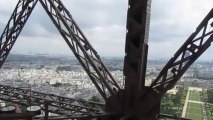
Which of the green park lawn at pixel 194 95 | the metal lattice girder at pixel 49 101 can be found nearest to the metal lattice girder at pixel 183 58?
the metal lattice girder at pixel 49 101

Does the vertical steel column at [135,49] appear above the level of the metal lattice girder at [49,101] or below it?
above

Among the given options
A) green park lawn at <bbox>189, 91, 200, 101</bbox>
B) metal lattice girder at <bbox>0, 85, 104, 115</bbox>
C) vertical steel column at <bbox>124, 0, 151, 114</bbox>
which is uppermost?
vertical steel column at <bbox>124, 0, 151, 114</bbox>

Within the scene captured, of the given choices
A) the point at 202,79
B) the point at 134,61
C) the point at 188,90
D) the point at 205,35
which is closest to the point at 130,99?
the point at 134,61

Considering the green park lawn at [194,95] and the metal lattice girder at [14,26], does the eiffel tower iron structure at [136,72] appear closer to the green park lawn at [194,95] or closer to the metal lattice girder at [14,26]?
the metal lattice girder at [14,26]

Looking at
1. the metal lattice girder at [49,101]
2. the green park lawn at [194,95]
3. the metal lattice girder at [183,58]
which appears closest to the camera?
the metal lattice girder at [183,58]

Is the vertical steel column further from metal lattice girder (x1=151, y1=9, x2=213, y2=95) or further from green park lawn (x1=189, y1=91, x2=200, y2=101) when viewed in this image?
green park lawn (x1=189, y1=91, x2=200, y2=101)

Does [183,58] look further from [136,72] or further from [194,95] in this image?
[194,95]

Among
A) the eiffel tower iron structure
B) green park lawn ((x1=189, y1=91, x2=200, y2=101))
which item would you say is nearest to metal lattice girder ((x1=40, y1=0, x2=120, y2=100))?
the eiffel tower iron structure

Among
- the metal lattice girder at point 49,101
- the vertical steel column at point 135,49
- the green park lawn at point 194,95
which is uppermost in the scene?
the vertical steel column at point 135,49
